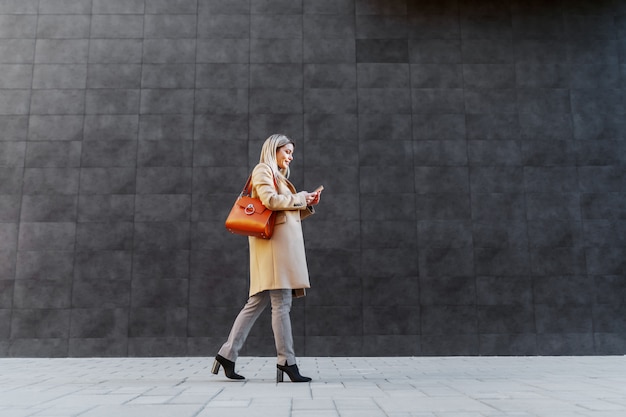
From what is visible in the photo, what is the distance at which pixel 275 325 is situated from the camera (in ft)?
10.9

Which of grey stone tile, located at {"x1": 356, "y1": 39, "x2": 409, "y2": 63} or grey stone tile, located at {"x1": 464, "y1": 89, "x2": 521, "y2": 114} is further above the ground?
grey stone tile, located at {"x1": 356, "y1": 39, "x2": 409, "y2": 63}

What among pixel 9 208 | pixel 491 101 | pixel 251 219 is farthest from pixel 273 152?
pixel 9 208

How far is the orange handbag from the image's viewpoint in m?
3.31

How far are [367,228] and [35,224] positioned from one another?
3680 mm

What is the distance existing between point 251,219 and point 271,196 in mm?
198

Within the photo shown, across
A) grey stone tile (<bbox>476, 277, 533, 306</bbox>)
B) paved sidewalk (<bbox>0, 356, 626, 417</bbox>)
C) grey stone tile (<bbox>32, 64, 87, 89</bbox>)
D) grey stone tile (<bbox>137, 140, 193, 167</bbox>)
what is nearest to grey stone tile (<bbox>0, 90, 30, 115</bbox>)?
grey stone tile (<bbox>32, 64, 87, 89</bbox>)

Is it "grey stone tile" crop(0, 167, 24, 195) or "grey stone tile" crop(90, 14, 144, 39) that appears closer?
"grey stone tile" crop(0, 167, 24, 195)

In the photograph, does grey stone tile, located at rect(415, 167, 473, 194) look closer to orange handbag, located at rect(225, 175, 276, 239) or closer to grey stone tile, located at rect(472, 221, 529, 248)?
grey stone tile, located at rect(472, 221, 529, 248)

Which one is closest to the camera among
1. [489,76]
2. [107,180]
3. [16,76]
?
[107,180]

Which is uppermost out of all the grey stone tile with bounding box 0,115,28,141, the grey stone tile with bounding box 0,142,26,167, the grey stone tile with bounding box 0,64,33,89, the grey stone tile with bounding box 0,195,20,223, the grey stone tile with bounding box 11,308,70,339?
the grey stone tile with bounding box 0,64,33,89

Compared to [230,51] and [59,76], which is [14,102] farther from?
[230,51]

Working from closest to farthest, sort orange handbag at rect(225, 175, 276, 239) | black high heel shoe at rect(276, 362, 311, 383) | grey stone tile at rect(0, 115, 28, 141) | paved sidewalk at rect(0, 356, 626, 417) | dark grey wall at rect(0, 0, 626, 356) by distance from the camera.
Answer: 1. paved sidewalk at rect(0, 356, 626, 417)
2. black high heel shoe at rect(276, 362, 311, 383)
3. orange handbag at rect(225, 175, 276, 239)
4. dark grey wall at rect(0, 0, 626, 356)
5. grey stone tile at rect(0, 115, 28, 141)

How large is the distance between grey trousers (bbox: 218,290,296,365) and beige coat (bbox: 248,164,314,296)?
88mm

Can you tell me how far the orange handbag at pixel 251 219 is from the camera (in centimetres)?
331
